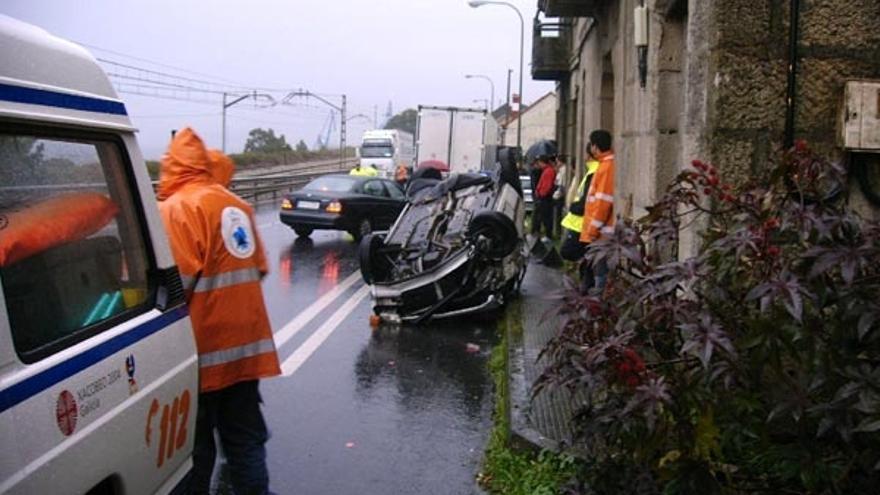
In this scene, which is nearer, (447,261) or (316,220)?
(447,261)

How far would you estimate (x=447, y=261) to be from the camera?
881cm

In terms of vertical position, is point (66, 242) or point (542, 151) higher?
point (542, 151)

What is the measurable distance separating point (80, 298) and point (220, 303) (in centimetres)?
106

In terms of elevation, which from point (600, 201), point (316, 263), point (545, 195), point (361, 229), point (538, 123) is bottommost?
point (316, 263)

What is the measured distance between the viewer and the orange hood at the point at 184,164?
379 cm

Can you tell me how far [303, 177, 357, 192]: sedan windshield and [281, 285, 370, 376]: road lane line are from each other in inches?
281

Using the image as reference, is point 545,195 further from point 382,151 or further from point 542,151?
point 382,151

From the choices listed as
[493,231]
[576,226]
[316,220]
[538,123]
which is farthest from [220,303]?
[538,123]

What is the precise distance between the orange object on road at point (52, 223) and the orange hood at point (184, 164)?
89 centimetres

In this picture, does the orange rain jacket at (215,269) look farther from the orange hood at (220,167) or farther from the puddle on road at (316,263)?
the puddle on road at (316,263)

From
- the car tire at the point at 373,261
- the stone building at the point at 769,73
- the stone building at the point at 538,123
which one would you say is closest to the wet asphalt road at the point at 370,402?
the car tire at the point at 373,261

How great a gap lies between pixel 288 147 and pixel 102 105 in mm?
64938

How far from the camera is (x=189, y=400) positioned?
3217 mm

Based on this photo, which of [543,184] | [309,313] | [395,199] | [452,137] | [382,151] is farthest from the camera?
[382,151]
